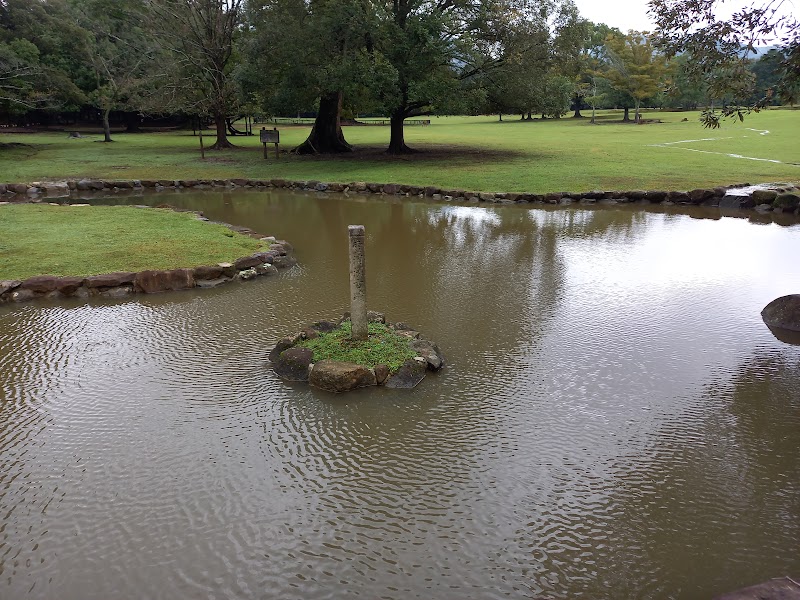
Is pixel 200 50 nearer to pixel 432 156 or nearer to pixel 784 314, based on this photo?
pixel 432 156

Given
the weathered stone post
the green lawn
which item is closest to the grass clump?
the weathered stone post

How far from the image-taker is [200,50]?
27.1 metres

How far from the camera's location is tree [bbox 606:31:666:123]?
46.4 metres

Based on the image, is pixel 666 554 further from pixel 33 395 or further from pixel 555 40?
pixel 555 40

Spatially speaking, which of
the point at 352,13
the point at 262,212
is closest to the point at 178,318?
the point at 262,212

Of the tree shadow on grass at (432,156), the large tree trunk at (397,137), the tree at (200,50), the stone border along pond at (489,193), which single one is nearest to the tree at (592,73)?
the tree shadow on grass at (432,156)

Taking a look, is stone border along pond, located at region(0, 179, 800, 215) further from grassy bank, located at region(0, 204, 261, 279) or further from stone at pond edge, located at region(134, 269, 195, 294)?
stone at pond edge, located at region(134, 269, 195, 294)

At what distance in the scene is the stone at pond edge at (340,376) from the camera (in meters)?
5.47

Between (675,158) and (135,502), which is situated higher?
(675,158)

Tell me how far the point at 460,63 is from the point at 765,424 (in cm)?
2152

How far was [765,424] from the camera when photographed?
4934 mm

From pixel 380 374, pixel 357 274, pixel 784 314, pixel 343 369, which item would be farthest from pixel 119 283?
pixel 784 314

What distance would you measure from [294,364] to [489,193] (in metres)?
11.7

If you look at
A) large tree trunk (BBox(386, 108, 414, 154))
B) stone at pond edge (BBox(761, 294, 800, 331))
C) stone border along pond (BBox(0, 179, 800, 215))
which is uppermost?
large tree trunk (BBox(386, 108, 414, 154))
